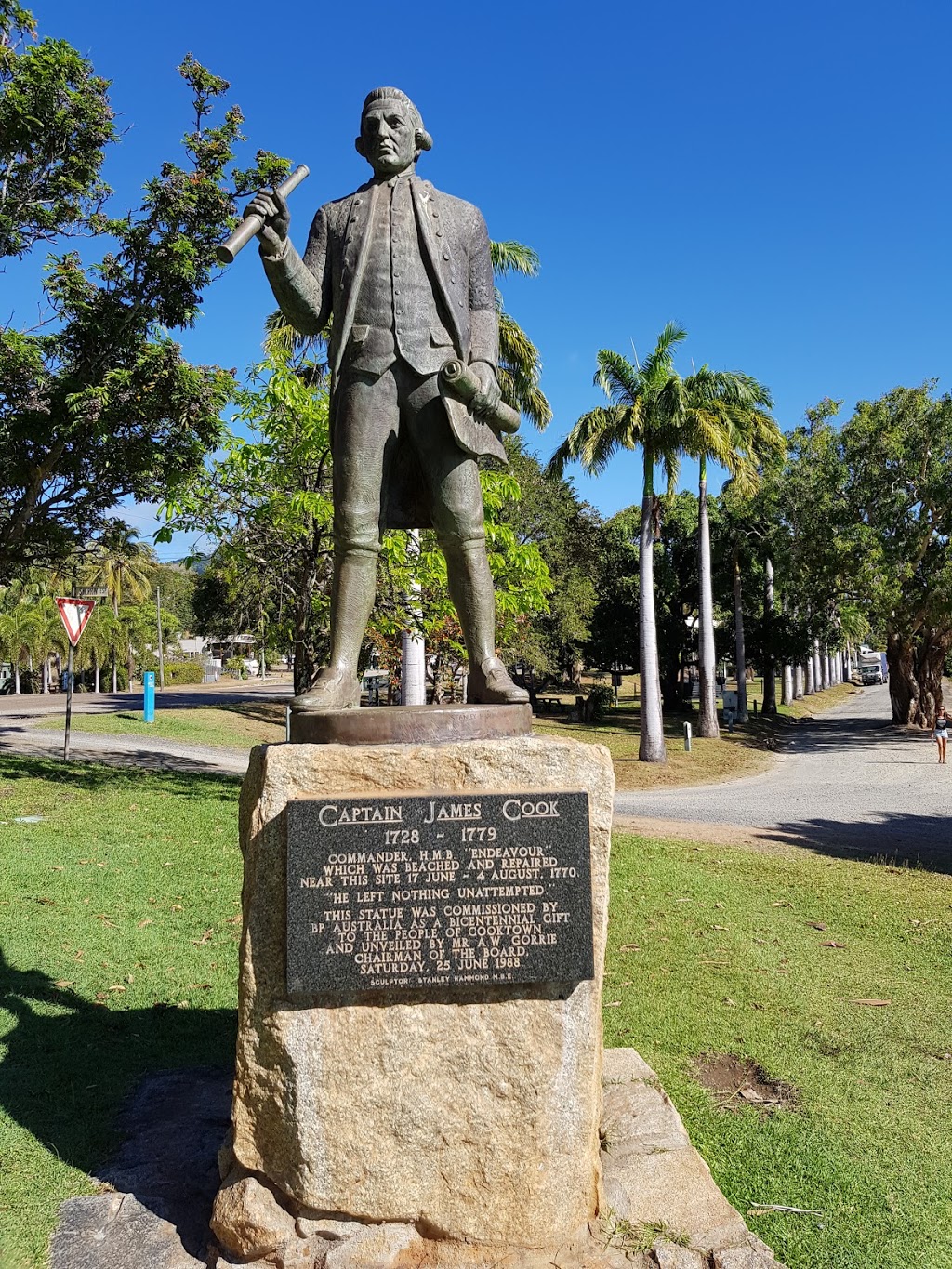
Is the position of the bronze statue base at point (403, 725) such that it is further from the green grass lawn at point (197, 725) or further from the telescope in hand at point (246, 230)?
the green grass lawn at point (197, 725)

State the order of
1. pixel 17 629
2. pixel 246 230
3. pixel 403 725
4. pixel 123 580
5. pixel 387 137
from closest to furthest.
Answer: pixel 403 725, pixel 246 230, pixel 387 137, pixel 17 629, pixel 123 580

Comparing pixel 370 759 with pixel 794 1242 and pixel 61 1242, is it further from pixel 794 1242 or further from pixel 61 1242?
pixel 794 1242

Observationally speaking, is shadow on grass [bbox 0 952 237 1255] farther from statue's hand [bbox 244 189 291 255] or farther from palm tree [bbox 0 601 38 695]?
palm tree [bbox 0 601 38 695]

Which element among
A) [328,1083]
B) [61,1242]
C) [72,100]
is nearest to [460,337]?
[328,1083]

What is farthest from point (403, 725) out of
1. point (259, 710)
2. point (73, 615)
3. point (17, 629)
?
point (17, 629)

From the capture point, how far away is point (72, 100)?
9.34 m

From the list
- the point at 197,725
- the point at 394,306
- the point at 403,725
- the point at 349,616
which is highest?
the point at 394,306

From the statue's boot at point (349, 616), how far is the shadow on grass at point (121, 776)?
784cm

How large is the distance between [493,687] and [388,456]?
1.08 metres

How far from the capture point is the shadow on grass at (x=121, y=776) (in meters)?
11.3

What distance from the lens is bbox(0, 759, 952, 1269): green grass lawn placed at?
141 inches

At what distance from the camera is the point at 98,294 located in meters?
9.84

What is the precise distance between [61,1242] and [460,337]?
3.65m

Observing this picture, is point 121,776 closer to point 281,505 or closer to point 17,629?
point 281,505
